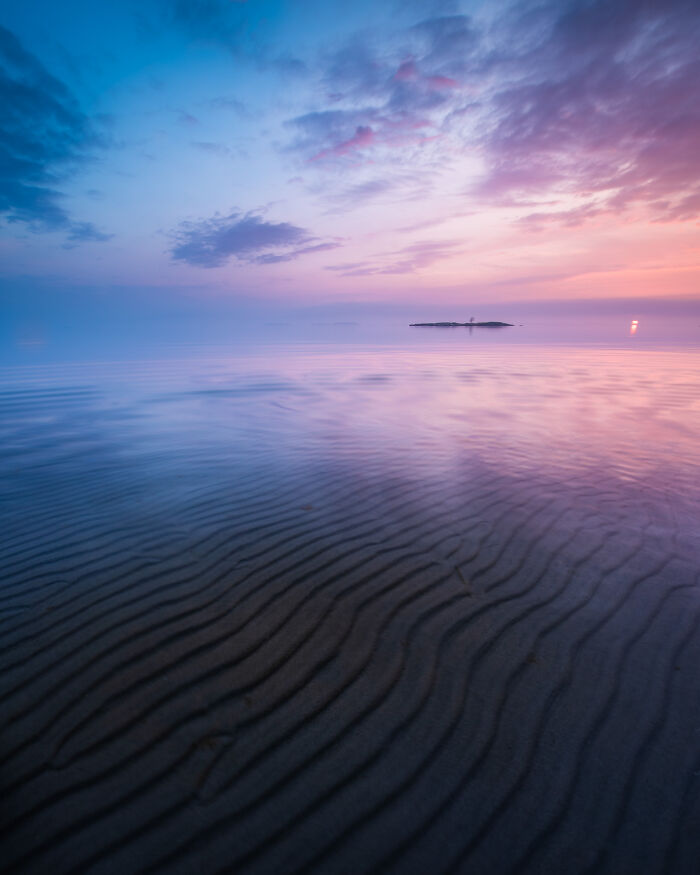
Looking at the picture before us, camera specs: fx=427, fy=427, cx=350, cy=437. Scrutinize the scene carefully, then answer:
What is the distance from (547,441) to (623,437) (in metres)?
1.74

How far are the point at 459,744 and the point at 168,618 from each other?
214 centimetres

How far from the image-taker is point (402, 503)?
5273 millimetres

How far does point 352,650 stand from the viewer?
114 inches

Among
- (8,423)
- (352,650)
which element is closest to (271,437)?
(352,650)

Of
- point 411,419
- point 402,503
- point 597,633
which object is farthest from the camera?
point 411,419

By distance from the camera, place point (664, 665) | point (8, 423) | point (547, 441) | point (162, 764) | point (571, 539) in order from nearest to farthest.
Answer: point (162, 764)
point (664, 665)
point (571, 539)
point (547, 441)
point (8, 423)

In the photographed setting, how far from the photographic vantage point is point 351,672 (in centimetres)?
273

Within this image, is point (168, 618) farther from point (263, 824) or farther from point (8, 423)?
point (8, 423)

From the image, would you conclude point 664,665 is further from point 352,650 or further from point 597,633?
point 352,650

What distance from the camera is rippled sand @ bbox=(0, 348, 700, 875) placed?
1.92 metres

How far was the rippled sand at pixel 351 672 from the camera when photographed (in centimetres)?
192

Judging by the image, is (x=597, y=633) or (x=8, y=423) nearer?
(x=597, y=633)

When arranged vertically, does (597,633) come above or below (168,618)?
below

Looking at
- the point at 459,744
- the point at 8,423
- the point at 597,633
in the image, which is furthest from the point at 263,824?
the point at 8,423
